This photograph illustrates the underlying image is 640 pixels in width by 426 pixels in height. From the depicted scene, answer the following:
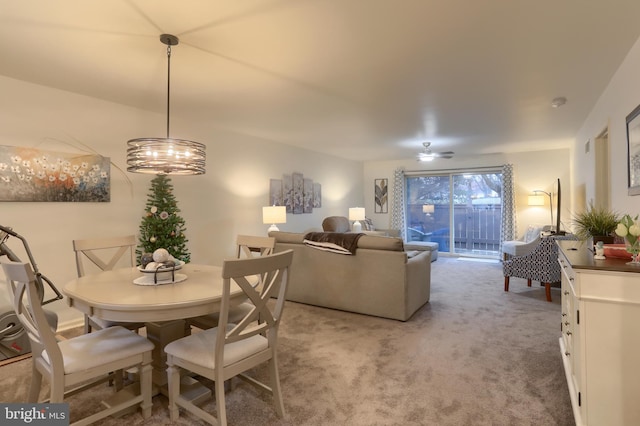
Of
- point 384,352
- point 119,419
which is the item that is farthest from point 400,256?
point 119,419

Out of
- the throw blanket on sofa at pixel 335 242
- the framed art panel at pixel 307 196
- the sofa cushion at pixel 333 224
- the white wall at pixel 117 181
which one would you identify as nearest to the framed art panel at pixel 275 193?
the white wall at pixel 117 181

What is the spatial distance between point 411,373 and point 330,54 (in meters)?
2.43

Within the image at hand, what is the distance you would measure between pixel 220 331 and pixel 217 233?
3.32 metres

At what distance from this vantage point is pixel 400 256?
11.5ft

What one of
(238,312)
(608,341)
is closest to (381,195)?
(238,312)

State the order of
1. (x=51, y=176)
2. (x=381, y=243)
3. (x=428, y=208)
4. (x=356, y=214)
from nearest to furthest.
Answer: (x=51, y=176) → (x=381, y=243) → (x=356, y=214) → (x=428, y=208)

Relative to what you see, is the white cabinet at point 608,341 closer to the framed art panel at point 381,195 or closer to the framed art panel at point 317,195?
the framed art panel at point 317,195

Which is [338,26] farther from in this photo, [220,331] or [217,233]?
[217,233]

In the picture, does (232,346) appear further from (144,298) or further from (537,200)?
(537,200)

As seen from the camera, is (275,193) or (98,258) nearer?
(98,258)

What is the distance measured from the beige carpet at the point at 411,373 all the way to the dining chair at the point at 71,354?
0.25m

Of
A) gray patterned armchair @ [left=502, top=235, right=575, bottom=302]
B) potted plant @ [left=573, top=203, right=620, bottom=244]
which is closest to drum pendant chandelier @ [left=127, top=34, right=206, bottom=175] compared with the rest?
potted plant @ [left=573, top=203, right=620, bottom=244]

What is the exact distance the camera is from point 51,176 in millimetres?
3268

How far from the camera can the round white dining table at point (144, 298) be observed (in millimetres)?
1750
